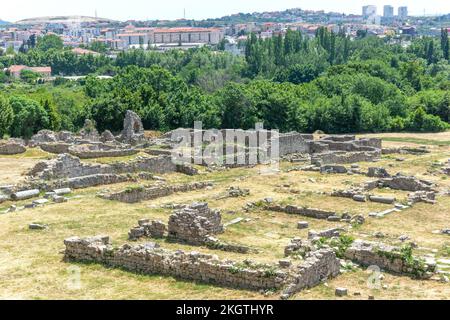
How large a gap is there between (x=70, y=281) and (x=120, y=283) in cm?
135

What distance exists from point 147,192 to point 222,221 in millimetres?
6769

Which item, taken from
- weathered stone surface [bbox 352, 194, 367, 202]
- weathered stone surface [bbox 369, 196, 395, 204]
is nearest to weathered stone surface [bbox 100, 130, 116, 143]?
weathered stone surface [bbox 352, 194, 367, 202]

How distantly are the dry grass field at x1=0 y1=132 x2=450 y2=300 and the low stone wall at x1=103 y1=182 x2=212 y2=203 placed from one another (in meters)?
0.61

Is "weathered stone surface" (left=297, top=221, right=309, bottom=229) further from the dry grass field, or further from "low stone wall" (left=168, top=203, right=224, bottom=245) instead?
"low stone wall" (left=168, top=203, right=224, bottom=245)

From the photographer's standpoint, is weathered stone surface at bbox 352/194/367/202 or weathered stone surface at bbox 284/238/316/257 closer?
weathered stone surface at bbox 284/238/316/257

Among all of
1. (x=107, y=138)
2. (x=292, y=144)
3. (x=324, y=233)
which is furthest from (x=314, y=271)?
(x=107, y=138)

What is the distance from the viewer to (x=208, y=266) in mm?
19031

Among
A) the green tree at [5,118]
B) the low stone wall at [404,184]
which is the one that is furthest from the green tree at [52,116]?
the low stone wall at [404,184]

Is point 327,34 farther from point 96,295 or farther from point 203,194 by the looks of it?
point 96,295

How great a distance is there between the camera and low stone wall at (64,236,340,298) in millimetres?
18266

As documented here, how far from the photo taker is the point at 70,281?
19.4 metres

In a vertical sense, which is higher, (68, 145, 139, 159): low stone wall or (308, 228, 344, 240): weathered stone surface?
(308, 228, 344, 240): weathered stone surface

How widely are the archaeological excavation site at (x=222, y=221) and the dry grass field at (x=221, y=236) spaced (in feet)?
0.18
